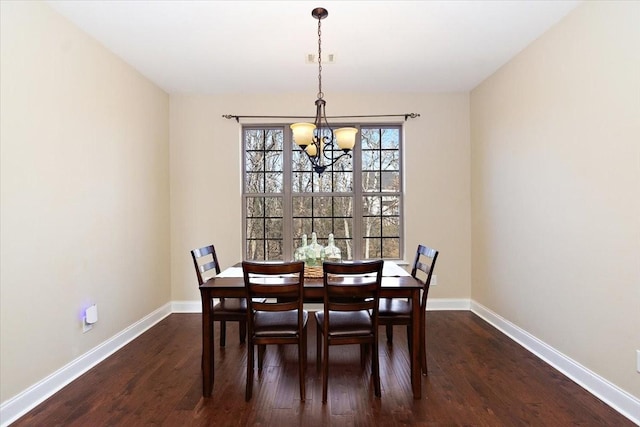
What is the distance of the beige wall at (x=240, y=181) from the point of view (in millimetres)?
4227

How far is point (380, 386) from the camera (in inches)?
93.0

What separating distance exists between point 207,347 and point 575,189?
2783 mm

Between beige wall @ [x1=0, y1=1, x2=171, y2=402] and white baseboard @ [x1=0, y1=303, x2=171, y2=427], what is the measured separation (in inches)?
1.9

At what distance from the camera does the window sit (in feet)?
14.3

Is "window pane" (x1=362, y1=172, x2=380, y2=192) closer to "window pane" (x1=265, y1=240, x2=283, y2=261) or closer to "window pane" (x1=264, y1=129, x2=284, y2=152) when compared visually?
"window pane" (x1=264, y1=129, x2=284, y2=152)

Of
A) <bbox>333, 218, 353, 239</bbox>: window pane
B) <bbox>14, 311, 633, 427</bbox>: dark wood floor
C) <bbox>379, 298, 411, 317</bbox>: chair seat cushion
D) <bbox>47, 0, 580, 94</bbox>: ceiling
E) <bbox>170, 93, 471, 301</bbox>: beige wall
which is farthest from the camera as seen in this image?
<bbox>333, 218, 353, 239</bbox>: window pane

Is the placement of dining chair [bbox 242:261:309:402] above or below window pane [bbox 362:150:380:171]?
below

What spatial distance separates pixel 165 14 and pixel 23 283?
2.03m

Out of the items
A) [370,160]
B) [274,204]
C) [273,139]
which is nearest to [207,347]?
[274,204]

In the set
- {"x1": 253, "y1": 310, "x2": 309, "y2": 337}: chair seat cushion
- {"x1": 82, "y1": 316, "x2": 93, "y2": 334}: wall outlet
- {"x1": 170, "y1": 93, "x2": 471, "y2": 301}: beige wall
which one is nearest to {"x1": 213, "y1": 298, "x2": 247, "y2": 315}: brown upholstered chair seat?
{"x1": 253, "y1": 310, "x2": 309, "y2": 337}: chair seat cushion

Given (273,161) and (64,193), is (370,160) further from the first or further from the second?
(64,193)

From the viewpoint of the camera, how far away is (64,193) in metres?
2.54

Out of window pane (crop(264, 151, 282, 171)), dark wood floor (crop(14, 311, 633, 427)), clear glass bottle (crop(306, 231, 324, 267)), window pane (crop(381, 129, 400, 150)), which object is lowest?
dark wood floor (crop(14, 311, 633, 427))

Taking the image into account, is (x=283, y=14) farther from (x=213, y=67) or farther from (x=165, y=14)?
(x=213, y=67)
